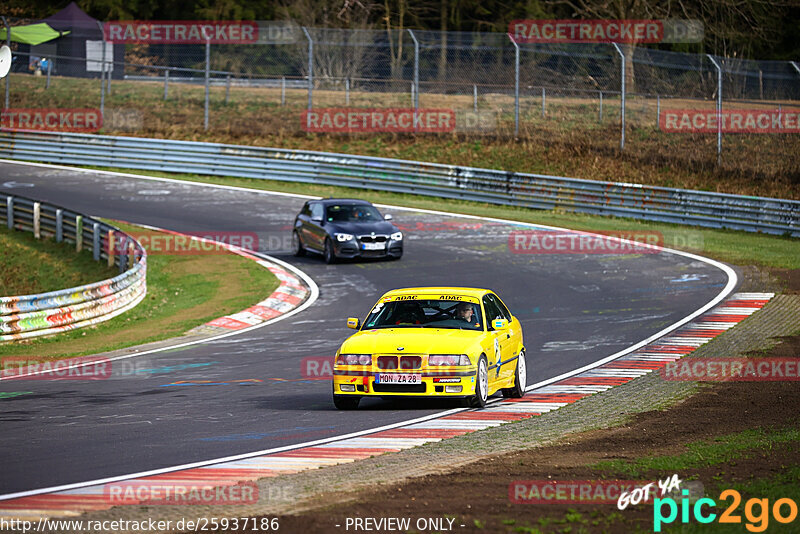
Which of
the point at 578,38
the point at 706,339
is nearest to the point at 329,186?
the point at 578,38

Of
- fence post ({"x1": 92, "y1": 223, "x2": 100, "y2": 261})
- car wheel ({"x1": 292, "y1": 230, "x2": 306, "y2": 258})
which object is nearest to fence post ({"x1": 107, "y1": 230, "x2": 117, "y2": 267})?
fence post ({"x1": 92, "y1": 223, "x2": 100, "y2": 261})

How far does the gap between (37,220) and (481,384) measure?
20.4m

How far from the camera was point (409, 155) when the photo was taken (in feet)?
131

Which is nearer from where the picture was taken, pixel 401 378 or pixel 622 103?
pixel 401 378

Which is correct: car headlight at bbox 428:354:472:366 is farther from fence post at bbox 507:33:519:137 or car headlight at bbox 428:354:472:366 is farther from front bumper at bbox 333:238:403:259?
fence post at bbox 507:33:519:137

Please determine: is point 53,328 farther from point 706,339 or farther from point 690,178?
point 690,178

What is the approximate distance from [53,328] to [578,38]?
36537 mm

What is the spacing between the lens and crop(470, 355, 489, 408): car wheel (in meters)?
11.6

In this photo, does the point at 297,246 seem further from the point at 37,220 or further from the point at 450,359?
the point at 450,359

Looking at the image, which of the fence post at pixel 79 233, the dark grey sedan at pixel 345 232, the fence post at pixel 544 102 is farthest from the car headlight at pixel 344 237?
the fence post at pixel 544 102

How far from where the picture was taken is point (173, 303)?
73.3 ft

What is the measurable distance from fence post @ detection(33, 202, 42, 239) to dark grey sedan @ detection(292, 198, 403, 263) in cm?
733

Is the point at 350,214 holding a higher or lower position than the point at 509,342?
higher

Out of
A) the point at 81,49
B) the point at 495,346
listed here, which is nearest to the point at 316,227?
the point at 495,346
